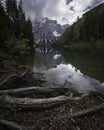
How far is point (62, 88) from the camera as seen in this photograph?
10672mm

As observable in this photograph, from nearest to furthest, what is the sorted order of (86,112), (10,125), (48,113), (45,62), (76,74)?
(10,125), (86,112), (48,113), (76,74), (45,62)

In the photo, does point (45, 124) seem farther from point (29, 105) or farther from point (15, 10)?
point (15, 10)

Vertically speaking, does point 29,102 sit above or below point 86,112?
above

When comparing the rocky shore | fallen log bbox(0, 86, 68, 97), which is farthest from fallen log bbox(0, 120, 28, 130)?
fallen log bbox(0, 86, 68, 97)

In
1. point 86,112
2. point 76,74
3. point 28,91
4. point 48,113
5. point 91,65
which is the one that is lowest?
point 76,74

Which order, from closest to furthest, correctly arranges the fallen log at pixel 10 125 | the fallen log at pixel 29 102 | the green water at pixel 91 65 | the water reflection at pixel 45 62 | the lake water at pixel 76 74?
the fallen log at pixel 10 125, the fallen log at pixel 29 102, the lake water at pixel 76 74, the green water at pixel 91 65, the water reflection at pixel 45 62

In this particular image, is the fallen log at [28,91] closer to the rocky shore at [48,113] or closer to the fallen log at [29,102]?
the rocky shore at [48,113]

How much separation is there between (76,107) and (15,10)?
162ft

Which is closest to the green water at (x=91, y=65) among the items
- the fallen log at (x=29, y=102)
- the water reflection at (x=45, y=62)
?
the water reflection at (x=45, y=62)

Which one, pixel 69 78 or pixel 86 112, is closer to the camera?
pixel 86 112

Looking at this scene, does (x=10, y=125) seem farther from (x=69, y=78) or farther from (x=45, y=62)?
(x=45, y=62)

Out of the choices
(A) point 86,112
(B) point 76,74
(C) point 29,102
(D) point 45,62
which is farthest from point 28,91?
(D) point 45,62

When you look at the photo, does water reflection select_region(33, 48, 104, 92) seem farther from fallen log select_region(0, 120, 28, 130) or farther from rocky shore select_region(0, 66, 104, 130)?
fallen log select_region(0, 120, 28, 130)

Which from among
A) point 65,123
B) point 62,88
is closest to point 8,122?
point 65,123
